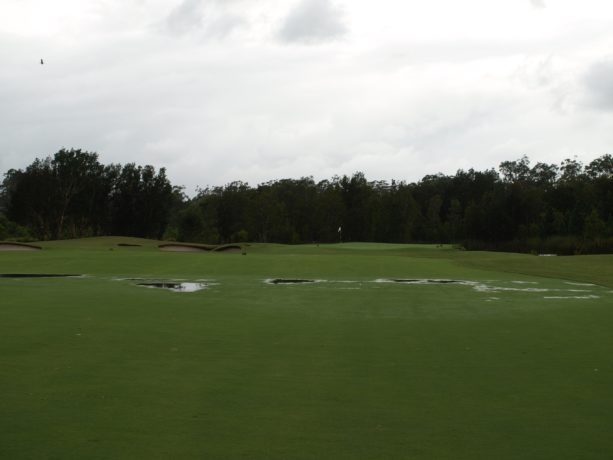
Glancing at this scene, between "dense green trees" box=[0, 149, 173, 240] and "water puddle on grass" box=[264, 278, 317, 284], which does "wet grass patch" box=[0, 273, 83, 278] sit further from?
"dense green trees" box=[0, 149, 173, 240]

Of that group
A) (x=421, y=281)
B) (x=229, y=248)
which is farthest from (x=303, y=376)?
(x=229, y=248)

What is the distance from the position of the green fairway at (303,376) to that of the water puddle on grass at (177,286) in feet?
6.39

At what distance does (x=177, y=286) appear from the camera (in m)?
20.3

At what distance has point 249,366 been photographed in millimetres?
8281

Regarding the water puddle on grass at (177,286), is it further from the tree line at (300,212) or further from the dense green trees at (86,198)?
the dense green trees at (86,198)

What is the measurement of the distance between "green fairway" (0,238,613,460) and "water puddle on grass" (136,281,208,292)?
6.39 ft

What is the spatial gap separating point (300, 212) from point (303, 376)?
8019 centimetres

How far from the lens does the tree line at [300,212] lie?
62906 mm

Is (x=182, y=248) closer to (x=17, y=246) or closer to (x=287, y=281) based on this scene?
(x=17, y=246)

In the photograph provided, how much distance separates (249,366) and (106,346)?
2.46m

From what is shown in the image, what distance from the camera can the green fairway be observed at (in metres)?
5.53

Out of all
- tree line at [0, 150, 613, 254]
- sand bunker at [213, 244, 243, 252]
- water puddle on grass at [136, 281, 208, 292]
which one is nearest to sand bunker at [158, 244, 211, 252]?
sand bunker at [213, 244, 243, 252]

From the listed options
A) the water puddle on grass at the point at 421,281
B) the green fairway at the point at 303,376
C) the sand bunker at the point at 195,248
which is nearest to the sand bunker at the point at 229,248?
the sand bunker at the point at 195,248

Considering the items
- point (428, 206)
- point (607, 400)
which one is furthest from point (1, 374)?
point (428, 206)
